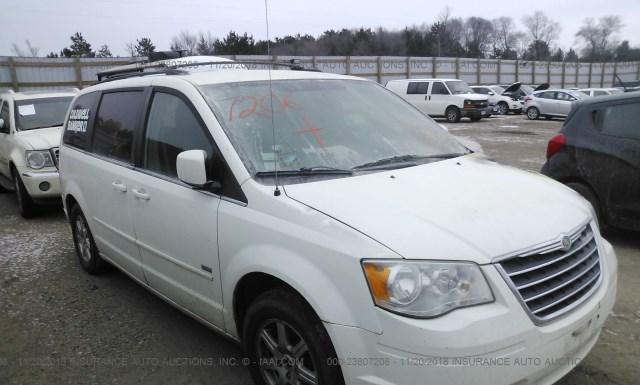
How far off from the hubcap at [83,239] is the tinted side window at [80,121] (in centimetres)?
71

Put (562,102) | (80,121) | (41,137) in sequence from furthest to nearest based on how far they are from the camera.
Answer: (562,102) < (41,137) < (80,121)

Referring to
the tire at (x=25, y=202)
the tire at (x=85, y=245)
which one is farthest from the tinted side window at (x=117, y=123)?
the tire at (x=25, y=202)

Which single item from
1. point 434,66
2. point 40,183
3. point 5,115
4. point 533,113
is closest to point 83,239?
point 40,183

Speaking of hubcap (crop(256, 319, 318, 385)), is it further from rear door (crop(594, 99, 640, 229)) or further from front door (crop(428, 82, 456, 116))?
front door (crop(428, 82, 456, 116))

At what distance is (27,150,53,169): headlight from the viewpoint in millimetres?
6574

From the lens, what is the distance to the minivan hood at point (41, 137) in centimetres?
664

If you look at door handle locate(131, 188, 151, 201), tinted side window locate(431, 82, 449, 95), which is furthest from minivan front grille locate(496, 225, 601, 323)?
tinted side window locate(431, 82, 449, 95)

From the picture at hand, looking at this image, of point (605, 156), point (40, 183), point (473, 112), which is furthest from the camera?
point (473, 112)

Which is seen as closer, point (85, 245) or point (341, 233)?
point (341, 233)

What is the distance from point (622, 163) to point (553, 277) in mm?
3318

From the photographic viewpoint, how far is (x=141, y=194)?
10.5 ft

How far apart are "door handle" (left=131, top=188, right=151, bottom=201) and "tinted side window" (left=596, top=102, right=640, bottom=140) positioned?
4403 mm

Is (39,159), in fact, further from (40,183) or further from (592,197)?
(592,197)

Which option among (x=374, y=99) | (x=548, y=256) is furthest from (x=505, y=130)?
(x=548, y=256)
